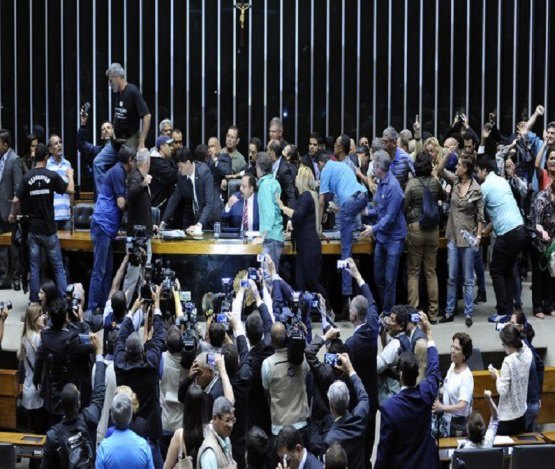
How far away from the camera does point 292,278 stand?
14.7m

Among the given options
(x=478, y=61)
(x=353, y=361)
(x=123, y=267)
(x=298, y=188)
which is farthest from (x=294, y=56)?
(x=353, y=361)

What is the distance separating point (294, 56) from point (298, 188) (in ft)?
18.3

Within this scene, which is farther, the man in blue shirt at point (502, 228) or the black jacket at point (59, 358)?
the man in blue shirt at point (502, 228)

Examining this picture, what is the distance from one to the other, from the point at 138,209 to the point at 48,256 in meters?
1.05

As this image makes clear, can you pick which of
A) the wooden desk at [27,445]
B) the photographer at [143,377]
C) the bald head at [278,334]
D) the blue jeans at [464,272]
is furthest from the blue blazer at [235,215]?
the bald head at [278,334]

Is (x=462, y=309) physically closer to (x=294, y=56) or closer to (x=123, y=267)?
(x=123, y=267)

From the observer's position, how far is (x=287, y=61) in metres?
20.1

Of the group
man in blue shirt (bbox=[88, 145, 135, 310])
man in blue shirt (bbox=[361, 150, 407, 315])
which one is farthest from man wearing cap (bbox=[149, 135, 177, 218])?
man in blue shirt (bbox=[361, 150, 407, 315])

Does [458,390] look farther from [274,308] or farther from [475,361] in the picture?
[475,361]

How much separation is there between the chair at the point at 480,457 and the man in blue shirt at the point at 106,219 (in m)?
5.21

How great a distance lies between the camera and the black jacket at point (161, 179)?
50.5ft

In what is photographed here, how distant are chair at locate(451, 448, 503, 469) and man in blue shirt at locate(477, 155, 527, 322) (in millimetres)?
4190

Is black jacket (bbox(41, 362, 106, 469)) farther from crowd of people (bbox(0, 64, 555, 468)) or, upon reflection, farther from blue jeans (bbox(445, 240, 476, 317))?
blue jeans (bbox(445, 240, 476, 317))

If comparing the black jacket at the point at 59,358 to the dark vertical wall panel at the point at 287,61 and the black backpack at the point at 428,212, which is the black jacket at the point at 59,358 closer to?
the black backpack at the point at 428,212
